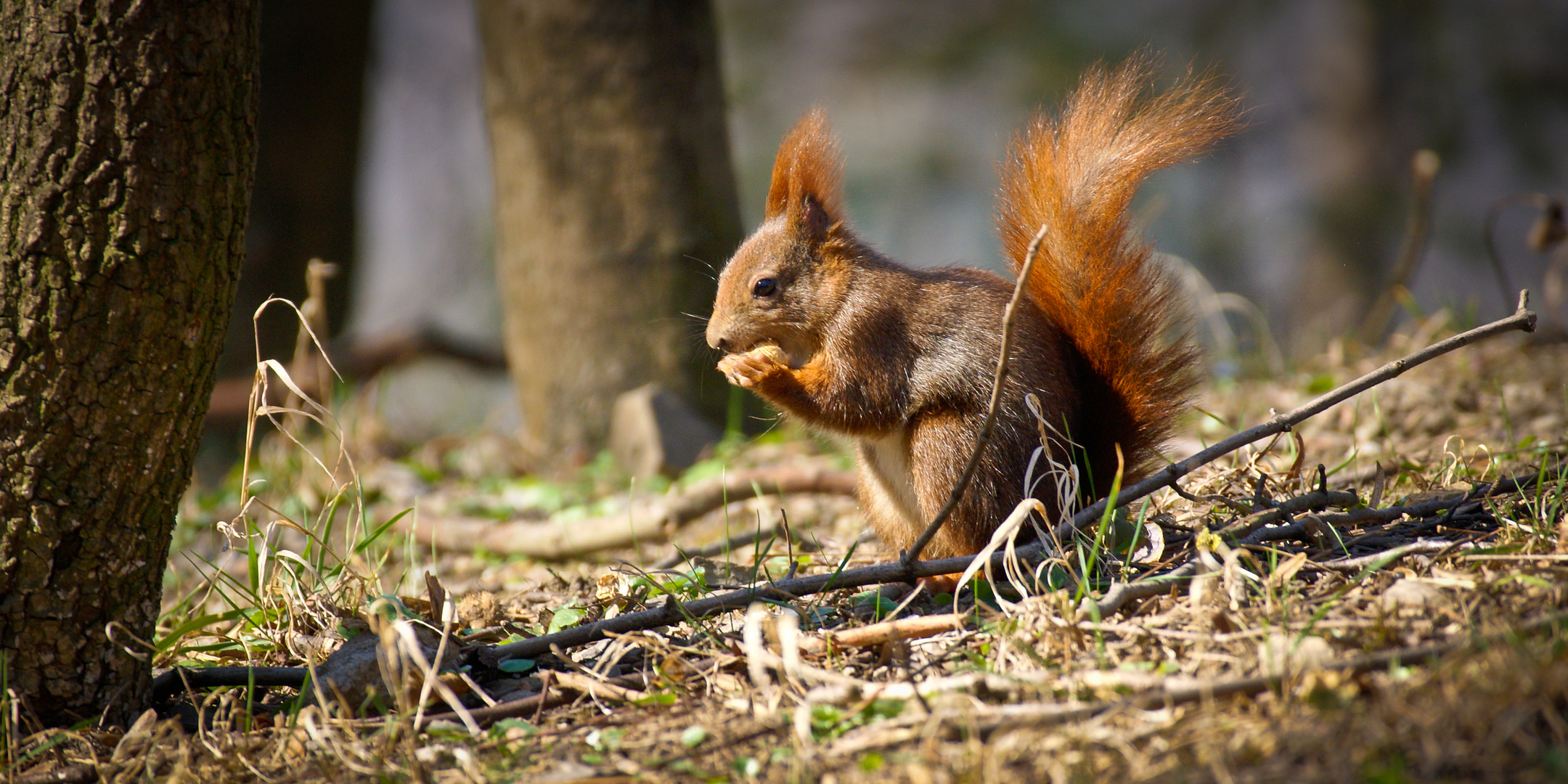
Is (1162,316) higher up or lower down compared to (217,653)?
higher up

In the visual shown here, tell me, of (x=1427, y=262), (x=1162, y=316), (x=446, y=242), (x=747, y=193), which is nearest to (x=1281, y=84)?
(x=1427, y=262)

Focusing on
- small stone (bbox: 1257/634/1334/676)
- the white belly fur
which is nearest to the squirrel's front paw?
the white belly fur

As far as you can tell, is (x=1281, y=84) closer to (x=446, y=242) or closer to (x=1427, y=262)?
(x=1427, y=262)

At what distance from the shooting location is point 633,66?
3500mm

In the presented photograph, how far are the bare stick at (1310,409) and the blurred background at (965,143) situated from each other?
10.6 feet

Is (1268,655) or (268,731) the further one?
(268,731)

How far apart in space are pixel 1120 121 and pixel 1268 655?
928 millimetres

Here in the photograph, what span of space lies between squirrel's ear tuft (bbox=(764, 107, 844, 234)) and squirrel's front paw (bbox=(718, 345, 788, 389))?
1.02 ft

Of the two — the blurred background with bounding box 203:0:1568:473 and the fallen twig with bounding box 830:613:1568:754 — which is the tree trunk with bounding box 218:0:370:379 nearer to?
the blurred background with bounding box 203:0:1568:473

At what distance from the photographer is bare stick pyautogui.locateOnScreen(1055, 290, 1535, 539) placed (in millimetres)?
1450

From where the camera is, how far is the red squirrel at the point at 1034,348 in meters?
1.67

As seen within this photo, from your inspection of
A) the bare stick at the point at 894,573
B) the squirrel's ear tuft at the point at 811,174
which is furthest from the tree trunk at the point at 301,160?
the bare stick at the point at 894,573

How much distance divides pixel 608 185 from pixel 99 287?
2328 millimetres

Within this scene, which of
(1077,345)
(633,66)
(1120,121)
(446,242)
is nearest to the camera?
(1120,121)
